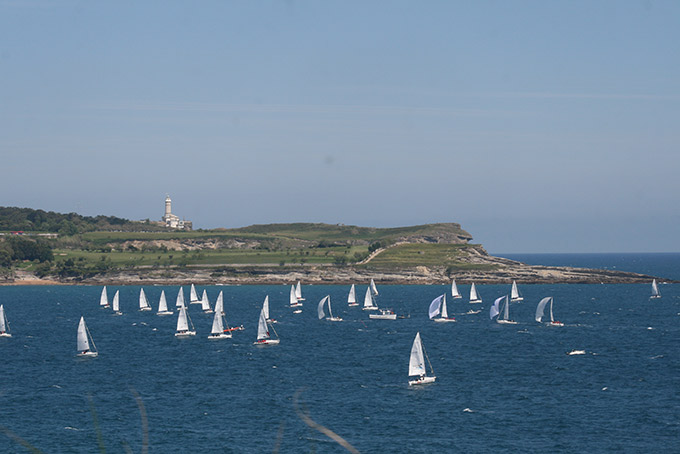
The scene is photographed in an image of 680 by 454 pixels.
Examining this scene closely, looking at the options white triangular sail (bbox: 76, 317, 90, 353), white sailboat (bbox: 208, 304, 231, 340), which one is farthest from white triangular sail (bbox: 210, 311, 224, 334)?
white triangular sail (bbox: 76, 317, 90, 353)

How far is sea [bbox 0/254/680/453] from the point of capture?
61.3 metres

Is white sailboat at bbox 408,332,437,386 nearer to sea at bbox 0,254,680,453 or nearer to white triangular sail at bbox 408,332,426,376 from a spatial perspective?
white triangular sail at bbox 408,332,426,376

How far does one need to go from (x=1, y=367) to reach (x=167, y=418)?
1603 inches

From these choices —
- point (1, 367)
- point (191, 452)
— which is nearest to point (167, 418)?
point (191, 452)

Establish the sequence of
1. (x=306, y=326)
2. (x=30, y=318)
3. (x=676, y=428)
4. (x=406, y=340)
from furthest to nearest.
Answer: (x=30, y=318) < (x=306, y=326) < (x=406, y=340) < (x=676, y=428)

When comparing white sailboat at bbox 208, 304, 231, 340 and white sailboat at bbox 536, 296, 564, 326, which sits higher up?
white sailboat at bbox 536, 296, 564, 326

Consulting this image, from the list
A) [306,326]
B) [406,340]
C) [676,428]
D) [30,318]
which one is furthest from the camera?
[30,318]

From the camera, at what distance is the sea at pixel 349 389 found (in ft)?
201

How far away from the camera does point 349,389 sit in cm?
8112

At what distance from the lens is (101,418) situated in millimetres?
68438

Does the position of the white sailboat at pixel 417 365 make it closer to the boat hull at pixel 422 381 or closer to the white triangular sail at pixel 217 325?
the boat hull at pixel 422 381

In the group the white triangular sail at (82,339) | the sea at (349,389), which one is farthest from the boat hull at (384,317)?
the white triangular sail at (82,339)

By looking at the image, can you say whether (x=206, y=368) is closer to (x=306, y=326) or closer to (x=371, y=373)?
(x=371, y=373)

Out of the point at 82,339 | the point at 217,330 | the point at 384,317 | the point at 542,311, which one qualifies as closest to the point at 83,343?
the point at 82,339
